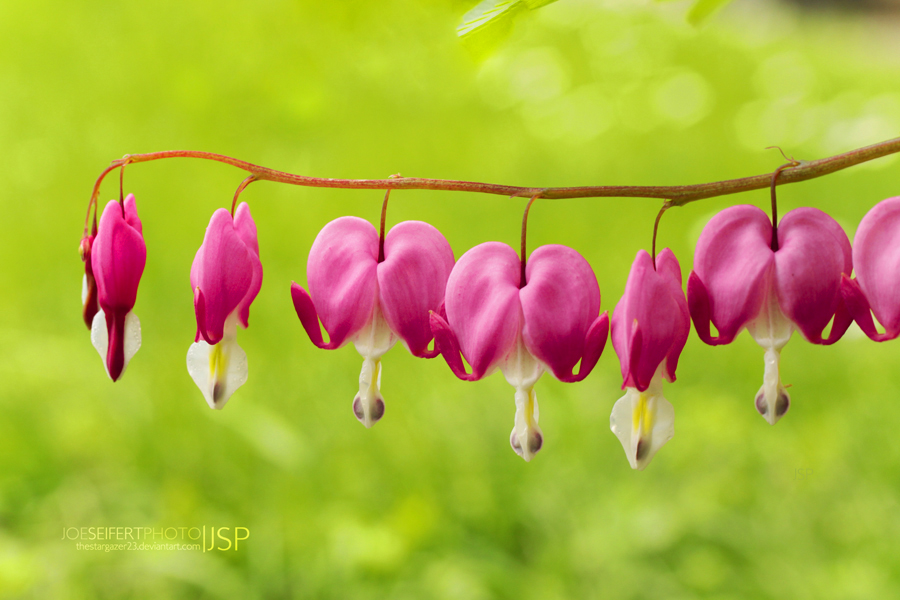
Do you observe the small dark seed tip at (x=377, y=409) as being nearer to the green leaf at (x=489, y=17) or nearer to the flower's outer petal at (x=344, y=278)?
the flower's outer petal at (x=344, y=278)

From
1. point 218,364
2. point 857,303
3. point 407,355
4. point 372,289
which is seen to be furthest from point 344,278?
point 407,355

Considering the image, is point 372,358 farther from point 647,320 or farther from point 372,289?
point 647,320

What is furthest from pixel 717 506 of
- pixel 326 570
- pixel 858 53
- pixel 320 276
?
pixel 858 53

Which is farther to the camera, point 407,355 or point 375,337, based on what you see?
point 407,355

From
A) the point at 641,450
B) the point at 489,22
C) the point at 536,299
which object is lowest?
the point at 641,450

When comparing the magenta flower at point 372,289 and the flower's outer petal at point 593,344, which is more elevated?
the magenta flower at point 372,289

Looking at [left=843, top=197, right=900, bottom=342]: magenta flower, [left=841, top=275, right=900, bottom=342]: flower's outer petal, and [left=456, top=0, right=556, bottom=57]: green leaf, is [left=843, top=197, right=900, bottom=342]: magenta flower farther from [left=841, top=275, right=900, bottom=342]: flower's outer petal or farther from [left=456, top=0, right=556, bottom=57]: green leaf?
[left=456, top=0, right=556, bottom=57]: green leaf

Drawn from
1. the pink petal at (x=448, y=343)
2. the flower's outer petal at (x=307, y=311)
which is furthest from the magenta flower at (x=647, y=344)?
the flower's outer petal at (x=307, y=311)

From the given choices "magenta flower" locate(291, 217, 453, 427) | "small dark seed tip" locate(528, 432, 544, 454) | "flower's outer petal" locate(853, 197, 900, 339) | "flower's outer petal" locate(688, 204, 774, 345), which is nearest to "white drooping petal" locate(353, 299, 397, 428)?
"magenta flower" locate(291, 217, 453, 427)
